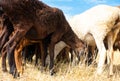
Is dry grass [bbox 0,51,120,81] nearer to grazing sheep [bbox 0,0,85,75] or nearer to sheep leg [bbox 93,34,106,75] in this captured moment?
sheep leg [bbox 93,34,106,75]

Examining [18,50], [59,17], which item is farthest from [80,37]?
[18,50]

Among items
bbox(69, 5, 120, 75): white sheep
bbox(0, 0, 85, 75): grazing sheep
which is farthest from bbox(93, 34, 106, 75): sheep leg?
bbox(0, 0, 85, 75): grazing sheep

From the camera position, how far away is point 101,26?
1323 cm

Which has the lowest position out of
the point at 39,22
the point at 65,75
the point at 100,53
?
the point at 65,75

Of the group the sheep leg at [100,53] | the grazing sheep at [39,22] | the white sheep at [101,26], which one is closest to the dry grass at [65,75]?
the sheep leg at [100,53]

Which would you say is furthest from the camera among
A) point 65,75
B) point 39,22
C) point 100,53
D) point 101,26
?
point 101,26

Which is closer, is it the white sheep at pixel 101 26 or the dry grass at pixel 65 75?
the dry grass at pixel 65 75

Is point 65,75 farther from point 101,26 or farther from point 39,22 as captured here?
point 101,26

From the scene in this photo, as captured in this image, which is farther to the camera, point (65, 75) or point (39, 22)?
point (39, 22)

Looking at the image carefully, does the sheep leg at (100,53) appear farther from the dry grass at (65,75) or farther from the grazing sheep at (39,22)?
the grazing sheep at (39,22)

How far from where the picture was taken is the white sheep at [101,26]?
13.1 m

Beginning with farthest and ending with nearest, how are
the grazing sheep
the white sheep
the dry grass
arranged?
the white sheep → the grazing sheep → the dry grass

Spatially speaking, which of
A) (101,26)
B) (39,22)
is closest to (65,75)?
(39,22)

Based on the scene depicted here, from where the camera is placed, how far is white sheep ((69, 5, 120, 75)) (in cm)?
1312
